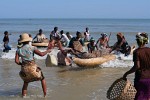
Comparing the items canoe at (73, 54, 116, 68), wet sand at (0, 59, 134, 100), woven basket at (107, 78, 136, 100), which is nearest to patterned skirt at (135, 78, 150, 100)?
woven basket at (107, 78, 136, 100)

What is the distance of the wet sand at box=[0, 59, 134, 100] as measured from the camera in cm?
777

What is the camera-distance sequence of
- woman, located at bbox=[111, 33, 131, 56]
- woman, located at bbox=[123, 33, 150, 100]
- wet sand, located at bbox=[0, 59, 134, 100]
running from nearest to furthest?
1. woman, located at bbox=[123, 33, 150, 100]
2. wet sand, located at bbox=[0, 59, 134, 100]
3. woman, located at bbox=[111, 33, 131, 56]

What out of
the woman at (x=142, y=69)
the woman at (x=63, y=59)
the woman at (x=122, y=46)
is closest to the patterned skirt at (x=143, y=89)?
the woman at (x=142, y=69)

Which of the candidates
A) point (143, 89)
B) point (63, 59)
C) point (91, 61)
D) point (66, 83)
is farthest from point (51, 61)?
point (143, 89)

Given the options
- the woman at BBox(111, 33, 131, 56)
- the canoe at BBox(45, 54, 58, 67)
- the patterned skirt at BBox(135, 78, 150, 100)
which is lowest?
the canoe at BBox(45, 54, 58, 67)

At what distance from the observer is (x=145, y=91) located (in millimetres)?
5402

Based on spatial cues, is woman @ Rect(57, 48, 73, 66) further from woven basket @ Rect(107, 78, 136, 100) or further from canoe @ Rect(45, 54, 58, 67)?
woven basket @ Rect(107, 78, 136, 100)

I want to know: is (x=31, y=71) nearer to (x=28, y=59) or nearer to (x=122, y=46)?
(x=28, y=59)

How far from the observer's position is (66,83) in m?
9.20

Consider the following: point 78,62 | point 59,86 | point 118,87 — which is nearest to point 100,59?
point 78,62

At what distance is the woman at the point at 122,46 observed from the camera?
13.1m

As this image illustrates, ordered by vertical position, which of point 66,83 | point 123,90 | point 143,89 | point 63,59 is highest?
point 143,89

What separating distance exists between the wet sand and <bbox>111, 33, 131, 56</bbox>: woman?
1582mm

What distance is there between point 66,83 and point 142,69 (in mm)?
4068
